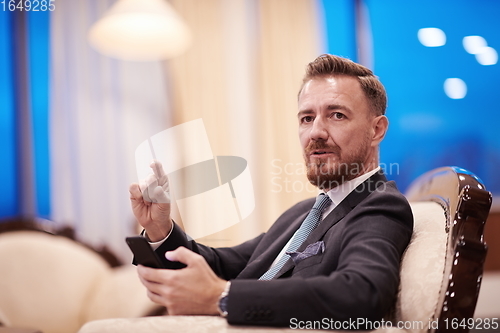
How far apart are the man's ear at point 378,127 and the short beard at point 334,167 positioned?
102 mm

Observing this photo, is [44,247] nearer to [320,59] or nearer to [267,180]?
[267,180]

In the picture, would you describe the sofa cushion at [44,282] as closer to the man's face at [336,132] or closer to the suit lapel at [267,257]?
the suit lapel at [267,257]

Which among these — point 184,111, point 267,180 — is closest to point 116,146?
point 184,111

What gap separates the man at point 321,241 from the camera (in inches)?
37.3

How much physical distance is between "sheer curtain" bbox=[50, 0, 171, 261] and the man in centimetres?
183

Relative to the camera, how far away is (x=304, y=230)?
1.33 metres

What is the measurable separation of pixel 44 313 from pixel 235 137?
5.50 feet

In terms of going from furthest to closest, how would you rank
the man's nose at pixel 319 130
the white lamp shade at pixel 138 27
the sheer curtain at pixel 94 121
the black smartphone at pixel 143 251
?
the sheer curtain at pixel 94 121, the white lamp shade at pixel 138 27, the man's nose at pixel 319 130, the black smartphone at pixel 143 251

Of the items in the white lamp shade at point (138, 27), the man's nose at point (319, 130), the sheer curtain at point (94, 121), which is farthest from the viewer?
the sheer curtain at point (94, 121)

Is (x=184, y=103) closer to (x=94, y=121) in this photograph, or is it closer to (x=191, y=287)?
(x=94, y=121)

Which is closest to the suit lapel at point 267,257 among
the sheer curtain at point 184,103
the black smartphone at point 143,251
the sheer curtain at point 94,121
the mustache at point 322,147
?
the mustache at point 322,147

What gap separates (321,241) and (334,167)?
0.26 m

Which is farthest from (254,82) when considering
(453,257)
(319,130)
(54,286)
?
(453,257)

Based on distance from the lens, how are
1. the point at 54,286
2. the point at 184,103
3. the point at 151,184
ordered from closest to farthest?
1. the point at 151,184
2. the point at 54,286
3. the point at 184,103
